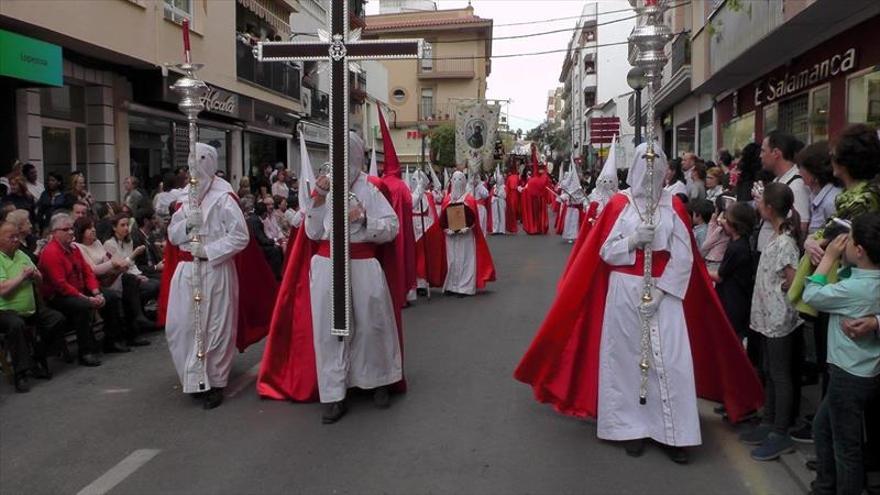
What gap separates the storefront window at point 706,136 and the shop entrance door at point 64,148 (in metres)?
16.2

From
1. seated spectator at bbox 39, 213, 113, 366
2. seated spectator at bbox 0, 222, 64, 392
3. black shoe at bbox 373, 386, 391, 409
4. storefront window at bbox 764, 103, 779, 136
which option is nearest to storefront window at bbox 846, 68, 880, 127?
storefront window at bbox 764, 103, 779, 136

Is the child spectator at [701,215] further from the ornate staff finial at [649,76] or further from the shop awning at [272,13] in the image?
the shop awning at [272,13]

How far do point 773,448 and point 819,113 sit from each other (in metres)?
10.1

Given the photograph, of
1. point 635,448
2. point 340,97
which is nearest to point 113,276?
point 340,97

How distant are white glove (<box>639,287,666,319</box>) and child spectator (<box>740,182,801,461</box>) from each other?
2.19 ft

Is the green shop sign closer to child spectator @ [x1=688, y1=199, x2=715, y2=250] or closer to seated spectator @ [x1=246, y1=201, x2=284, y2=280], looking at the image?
seated spectator @ [x1=246, y1=201, x2=284, y2=280]

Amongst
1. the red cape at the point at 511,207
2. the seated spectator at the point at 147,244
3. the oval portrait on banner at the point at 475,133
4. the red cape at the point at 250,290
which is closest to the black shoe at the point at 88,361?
the red cape at the point at 250,290

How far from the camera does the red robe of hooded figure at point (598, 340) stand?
5.18 metres

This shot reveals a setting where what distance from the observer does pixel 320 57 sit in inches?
222

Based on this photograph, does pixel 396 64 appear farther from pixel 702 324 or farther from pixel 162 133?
pixel 702 324

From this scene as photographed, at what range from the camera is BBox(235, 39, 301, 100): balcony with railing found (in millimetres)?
21922

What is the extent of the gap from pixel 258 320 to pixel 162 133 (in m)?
13.1

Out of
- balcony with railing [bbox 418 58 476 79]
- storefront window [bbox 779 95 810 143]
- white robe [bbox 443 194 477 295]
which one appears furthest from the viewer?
balcony with railing [bbox 418 58 476 79]

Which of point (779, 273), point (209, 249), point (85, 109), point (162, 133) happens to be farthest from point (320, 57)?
point (162, 133)
